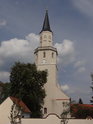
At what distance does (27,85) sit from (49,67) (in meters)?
13.3

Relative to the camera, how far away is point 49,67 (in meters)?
70.9

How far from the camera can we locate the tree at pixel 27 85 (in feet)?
191

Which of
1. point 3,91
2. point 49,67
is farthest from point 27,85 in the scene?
point 49,67

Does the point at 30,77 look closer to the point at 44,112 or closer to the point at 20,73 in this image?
the point at 20,73

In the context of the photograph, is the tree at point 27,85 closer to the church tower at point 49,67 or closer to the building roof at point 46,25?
the church tower at point 49,67

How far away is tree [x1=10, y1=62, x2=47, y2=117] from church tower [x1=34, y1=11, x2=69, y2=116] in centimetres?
741

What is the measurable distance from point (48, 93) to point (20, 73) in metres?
12.1

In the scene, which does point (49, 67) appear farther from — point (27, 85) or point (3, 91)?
point (27, 85)

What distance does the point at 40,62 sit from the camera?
71.8m

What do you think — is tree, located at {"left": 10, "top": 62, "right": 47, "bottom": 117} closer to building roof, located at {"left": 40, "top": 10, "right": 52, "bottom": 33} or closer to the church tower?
the church tower

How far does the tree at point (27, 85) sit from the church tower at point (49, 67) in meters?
7.41

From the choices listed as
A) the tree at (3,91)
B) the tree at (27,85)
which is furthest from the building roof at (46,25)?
the tree at (3,91)

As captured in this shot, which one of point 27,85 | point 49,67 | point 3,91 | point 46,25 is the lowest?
point 27,85

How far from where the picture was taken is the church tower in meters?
68.3
